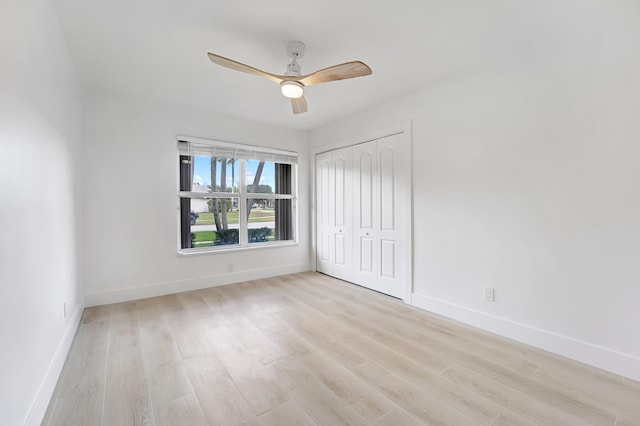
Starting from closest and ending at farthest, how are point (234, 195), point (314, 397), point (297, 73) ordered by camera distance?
point (314, 397), point (297, 73), point (234, 195)

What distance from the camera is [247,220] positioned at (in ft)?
14.4

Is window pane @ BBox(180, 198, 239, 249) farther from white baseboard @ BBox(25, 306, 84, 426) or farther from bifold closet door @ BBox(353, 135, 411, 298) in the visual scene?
bifold closet door @ BBox(353, 135, 411, 298)

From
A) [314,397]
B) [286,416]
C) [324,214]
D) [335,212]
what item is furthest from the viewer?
[324,214]

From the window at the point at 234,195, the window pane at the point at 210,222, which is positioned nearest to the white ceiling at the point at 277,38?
the window at the point at 234,195

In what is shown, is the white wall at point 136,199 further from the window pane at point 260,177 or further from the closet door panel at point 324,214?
the closet door panel at point 324,214

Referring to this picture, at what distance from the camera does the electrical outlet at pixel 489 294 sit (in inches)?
102

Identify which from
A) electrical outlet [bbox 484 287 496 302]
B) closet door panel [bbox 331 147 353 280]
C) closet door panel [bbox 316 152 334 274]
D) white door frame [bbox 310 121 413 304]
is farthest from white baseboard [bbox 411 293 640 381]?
closet door panel [bbox 316 152 334 274]

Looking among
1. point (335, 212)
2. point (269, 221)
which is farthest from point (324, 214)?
point (269, 221)

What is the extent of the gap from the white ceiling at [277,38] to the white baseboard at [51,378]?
2.33 metres

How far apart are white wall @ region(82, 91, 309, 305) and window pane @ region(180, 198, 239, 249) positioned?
8.2 inches

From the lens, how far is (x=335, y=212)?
4430 mm

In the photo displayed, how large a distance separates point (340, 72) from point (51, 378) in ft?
9.16

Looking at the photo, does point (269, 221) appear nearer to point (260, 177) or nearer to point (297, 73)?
point (260, 177)

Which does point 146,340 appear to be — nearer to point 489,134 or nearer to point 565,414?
point 565,414
